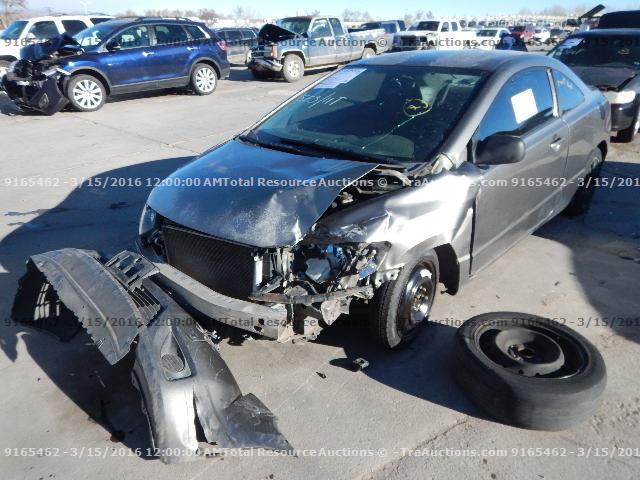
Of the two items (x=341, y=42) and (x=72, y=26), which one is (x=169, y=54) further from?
(x=341, y=42)

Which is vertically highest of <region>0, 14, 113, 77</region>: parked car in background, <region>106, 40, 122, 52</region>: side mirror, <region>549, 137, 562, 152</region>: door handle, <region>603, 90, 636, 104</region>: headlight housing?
<region>0, 14, 113, 77</region>: parked car in background

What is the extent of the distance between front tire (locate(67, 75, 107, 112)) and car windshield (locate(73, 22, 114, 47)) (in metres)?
0.90

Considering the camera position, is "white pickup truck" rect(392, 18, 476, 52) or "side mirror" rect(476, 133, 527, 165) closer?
"side mirror" rect(476, 133, 527, 165)

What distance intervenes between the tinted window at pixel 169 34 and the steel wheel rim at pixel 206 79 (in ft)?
2.85

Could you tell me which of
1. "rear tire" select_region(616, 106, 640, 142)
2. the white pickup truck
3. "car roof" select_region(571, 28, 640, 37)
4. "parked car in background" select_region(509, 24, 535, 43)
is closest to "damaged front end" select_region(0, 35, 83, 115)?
"car roof" select_region(571, 28, 640, 37)

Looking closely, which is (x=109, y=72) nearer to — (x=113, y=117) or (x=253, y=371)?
(x=113, y=117)

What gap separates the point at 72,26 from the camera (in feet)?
44.4

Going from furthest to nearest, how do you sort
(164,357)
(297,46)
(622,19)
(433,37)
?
(433,37), (297,46), (622,19), (164,357)

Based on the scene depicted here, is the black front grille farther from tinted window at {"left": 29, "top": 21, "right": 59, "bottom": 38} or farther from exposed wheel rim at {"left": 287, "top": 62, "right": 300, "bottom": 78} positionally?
exposed wheel rim at {"left": 287, "top": 62, "right": 300, "bottom": 78}

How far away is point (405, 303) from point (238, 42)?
18.5 m

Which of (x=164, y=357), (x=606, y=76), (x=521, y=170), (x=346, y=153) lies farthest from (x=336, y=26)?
(x=164, y=357)

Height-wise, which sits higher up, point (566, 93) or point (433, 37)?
point (433, 37)

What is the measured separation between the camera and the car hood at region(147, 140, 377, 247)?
253 cm

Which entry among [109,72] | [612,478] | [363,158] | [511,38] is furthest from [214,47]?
[612,478]
